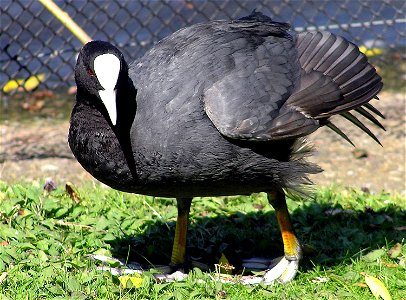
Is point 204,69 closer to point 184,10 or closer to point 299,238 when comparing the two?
point 299,238

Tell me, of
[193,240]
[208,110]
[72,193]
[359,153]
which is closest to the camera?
[208,110]

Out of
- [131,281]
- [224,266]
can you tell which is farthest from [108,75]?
[224,266]

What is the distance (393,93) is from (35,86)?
376cm

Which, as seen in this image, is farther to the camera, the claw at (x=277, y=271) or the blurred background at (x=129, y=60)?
the blurred background at (x=129, y=60)

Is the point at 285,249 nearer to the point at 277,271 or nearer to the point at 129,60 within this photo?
the point at 277,271

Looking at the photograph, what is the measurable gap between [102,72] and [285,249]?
1621 millimetres

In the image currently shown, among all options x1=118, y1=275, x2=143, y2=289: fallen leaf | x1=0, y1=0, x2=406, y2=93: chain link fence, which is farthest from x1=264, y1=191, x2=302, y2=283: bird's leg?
x1=0, y1=0, x2=406, y2=93: chain link fence

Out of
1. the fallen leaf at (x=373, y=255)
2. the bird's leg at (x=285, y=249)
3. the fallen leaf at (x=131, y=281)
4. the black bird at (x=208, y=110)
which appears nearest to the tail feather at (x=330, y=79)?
the black bird at (x=208, y=110)

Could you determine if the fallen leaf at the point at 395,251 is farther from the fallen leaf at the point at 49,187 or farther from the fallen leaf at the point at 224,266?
the fallen leaf at the point at 49,187

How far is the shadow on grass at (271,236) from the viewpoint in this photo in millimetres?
5012

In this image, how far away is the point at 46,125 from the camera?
8.00 m

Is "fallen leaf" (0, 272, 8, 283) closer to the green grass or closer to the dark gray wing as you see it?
the green grass

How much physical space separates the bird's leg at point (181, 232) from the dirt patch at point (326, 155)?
70.5 inches

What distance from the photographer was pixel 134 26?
31.9ft
